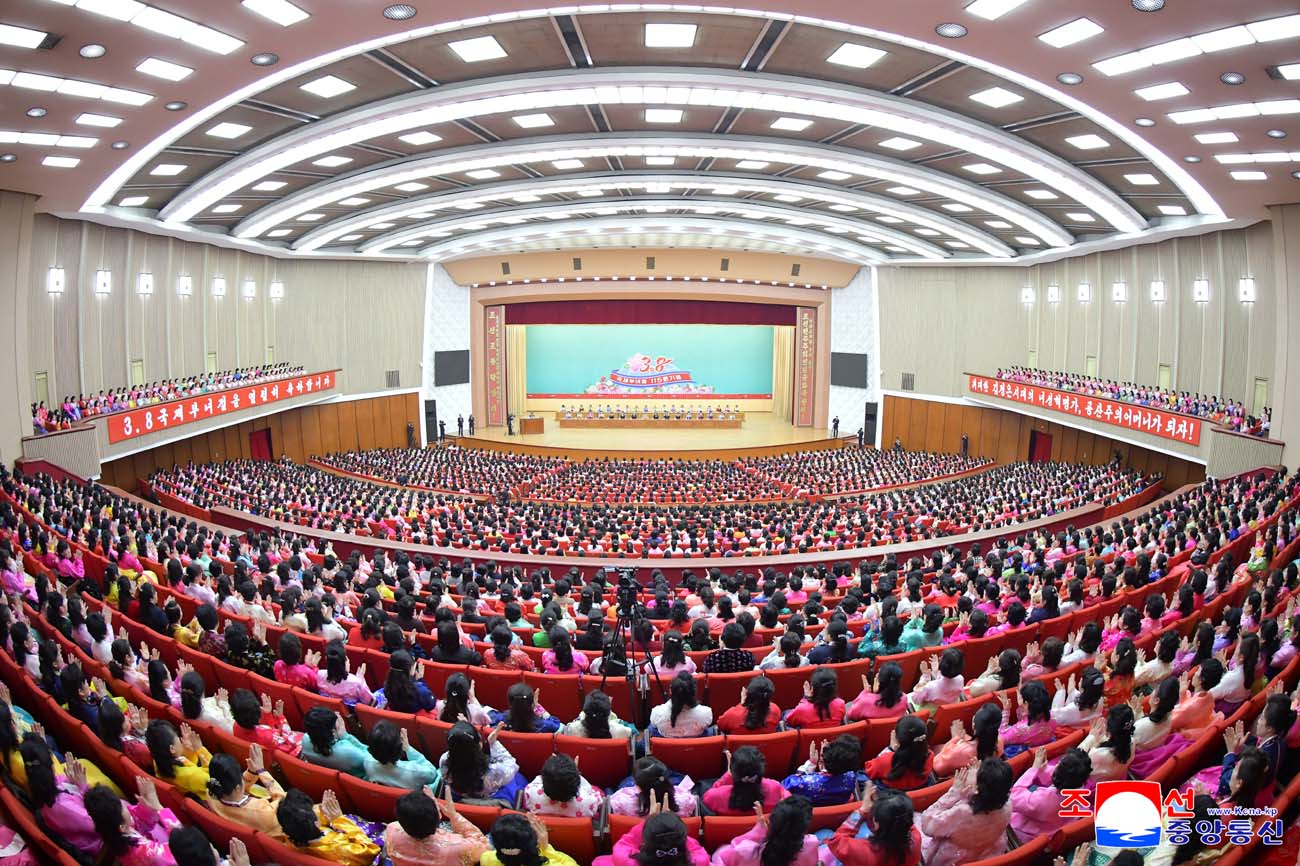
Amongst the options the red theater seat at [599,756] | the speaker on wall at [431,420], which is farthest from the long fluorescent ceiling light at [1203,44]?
the speaker on wall at [431,420]

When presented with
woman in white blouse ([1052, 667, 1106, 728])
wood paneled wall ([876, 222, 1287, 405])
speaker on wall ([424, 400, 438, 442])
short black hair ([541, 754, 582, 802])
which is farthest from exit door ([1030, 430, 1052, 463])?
short black hair ([541, 754, 582, 802])

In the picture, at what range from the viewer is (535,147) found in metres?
13.5

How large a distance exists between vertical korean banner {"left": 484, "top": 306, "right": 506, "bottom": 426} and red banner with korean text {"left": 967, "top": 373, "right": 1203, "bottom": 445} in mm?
16722

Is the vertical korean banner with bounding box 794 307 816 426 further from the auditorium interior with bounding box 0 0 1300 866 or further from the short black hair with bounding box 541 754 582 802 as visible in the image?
the short black hair with bounding box 541 754 582 802

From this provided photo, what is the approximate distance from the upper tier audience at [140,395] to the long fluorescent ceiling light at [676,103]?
5.49 m

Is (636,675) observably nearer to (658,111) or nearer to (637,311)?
(658,111)

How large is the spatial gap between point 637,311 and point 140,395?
1578 centimetres

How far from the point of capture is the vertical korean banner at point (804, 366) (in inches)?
1134

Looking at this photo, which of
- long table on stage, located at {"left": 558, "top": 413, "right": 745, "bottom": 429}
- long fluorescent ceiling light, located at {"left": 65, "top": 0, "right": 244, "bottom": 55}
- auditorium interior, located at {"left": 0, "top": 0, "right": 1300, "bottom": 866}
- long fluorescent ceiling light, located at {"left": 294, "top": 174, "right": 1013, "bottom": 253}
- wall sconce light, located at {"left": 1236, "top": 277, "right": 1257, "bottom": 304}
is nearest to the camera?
auditorium interior, located at {"left": 0, "top": 0, "right": 1300, "bottom": 866}

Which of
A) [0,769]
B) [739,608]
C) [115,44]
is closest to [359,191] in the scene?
[115,44]

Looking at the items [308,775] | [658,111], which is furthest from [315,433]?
[308,775]

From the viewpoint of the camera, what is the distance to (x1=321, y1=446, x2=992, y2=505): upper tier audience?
17.4 metres

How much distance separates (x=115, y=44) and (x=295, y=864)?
769 cm

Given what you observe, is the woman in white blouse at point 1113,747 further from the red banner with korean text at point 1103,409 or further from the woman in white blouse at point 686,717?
the red banner with korean text at point 1103,409
